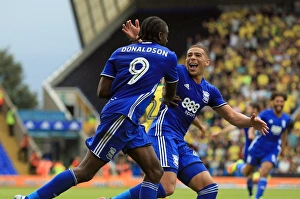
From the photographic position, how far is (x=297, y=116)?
107 ft

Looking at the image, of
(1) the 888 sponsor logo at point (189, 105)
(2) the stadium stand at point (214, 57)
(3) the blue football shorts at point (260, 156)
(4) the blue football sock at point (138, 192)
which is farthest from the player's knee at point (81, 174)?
(2) the stadium stand at point (214, 57)

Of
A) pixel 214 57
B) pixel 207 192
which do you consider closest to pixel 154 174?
pixel 207 192

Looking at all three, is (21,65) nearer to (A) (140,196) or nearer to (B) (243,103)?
(B) (243,103)

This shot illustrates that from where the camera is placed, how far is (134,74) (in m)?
8.28

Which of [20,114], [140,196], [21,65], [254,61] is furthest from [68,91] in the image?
[21,65]

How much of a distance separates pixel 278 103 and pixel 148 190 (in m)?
7.36

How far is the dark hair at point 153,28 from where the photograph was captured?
8.44 metres

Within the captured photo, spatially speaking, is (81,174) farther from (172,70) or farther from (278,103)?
(278,103)

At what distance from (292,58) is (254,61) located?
180cm

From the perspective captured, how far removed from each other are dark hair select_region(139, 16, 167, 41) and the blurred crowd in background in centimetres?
2154

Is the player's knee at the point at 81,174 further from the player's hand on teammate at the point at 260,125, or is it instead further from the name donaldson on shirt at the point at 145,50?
the player's hand on teammate at the point at 260,125

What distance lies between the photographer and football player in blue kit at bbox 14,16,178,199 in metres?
8.25

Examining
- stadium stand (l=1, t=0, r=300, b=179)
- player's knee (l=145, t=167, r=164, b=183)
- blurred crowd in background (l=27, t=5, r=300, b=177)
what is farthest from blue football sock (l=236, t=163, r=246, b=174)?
stadium stand (l=1, t=0, r=300, b=179)

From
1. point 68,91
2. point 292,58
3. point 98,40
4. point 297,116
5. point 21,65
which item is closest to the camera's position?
point 297,116
